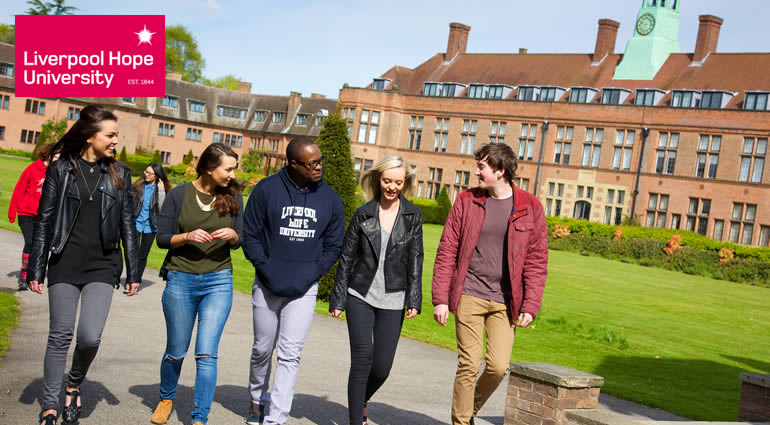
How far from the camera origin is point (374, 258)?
18.3 ft

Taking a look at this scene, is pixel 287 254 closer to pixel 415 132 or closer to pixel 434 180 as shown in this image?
pixel 434 180

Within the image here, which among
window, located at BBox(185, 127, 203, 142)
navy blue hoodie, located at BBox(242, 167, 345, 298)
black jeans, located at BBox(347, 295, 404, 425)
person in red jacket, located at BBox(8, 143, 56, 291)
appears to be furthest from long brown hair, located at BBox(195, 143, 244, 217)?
window, located at BBox(185, 127, 203, 142)

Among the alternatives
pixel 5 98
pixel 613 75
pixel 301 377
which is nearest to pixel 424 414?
pixel 301 377

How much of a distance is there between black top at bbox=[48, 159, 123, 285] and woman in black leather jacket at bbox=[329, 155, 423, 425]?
5.08 ft

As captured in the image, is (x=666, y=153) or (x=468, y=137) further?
(x=468, y=137)

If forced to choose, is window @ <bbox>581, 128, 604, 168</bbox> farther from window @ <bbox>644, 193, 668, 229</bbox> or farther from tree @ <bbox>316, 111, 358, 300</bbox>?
tree @ <bbox>316, 111, 358, 300</bbox>

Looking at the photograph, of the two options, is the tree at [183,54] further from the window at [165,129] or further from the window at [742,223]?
the window at [742,223]

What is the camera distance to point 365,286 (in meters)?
5.52

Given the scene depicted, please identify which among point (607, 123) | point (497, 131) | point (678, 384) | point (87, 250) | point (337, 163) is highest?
point (607, 123)

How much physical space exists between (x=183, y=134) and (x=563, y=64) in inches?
1395

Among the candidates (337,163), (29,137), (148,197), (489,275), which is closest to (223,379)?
(489,275)

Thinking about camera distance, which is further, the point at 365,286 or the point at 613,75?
the point at 613,75

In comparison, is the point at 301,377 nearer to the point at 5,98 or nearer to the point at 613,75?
the point at 613,75

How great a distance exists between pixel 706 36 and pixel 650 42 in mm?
3567
